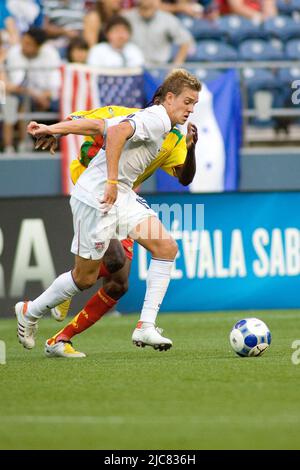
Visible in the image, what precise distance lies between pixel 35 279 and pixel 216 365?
497cm

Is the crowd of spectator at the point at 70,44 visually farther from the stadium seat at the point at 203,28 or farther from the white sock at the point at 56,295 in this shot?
the white sock at the point at 56,295

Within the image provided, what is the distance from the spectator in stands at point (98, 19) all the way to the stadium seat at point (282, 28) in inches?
104

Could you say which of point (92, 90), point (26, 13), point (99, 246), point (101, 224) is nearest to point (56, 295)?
point (99, 246)

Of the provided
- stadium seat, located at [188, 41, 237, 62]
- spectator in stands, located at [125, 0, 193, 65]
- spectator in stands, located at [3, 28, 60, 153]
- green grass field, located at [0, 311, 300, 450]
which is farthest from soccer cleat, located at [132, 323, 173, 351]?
stadium seat, located at [188, 41, 237, 62]

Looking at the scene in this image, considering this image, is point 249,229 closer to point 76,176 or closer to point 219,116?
point 219,116

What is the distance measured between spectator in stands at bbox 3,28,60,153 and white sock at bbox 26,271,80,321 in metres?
7.21

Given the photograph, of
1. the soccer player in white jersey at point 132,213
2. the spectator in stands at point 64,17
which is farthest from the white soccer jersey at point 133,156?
the spectator in stands at point 64,17

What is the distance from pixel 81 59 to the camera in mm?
16344

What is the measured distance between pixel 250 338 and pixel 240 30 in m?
10.3

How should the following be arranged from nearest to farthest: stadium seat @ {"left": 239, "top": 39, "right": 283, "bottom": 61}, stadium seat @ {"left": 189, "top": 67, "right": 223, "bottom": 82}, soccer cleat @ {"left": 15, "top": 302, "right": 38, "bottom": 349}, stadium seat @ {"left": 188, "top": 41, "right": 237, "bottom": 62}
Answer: soccer cleat @ {"left": 15, "top": 302, "right": 38, "bottom": 349}
stadium seat @ {"left": 189, "top": 67, "right": 223, "bottom": 82}
stadium seat @ {"left": 188, "top": 41, "right": 237, "bottom": 62}
stadium seat @ {"left": 239, "top": 39, "right": 283, "bottom": 61}

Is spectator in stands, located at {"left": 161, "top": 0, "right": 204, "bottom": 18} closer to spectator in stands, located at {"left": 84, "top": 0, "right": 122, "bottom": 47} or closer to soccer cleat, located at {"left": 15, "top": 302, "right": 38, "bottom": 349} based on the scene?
spectator in stands, located at {"left": 84, "top": 0, "right": 122, "bottom": 47}

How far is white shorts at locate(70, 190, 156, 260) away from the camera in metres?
8.72

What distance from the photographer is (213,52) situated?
18000 mm
